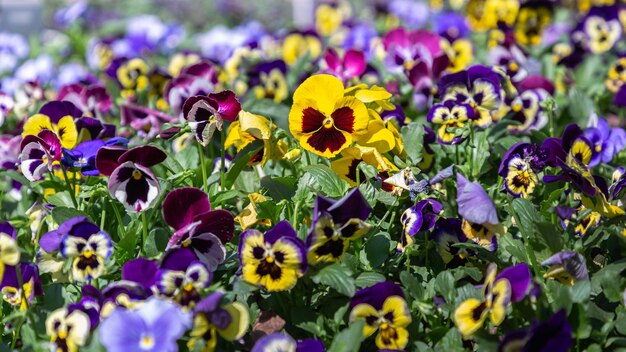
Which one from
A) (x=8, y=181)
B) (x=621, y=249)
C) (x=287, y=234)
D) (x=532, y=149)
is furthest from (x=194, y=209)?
(x=8, y=181)

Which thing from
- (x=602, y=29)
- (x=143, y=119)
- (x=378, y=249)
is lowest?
(x=602, y=29)

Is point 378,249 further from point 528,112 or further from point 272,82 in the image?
point 272,82

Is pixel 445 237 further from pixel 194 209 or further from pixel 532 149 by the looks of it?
pixel 194 209

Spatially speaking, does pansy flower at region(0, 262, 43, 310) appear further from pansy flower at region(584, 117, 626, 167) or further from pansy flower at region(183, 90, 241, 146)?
pansy flower at region(584, 117, 626, 167)

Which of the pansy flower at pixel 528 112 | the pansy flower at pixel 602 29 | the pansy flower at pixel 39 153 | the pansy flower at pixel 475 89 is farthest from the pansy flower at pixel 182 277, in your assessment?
the pansy flower at pixel 602 29

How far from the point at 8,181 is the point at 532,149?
4.92ft

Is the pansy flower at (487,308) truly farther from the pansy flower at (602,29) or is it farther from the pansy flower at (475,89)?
the pansy flower at (602,29)

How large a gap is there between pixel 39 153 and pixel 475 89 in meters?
1.03

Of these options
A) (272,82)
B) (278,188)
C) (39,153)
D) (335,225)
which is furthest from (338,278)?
(272,82)

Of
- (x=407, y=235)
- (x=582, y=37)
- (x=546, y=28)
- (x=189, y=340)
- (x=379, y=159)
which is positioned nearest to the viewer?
(x=189, y=340)

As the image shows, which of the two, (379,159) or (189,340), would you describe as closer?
(189,340)

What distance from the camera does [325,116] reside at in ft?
5.90

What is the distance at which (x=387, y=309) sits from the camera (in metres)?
1.56

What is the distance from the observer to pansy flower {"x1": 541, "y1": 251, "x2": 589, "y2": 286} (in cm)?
160
